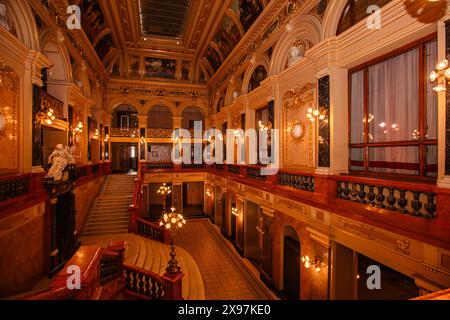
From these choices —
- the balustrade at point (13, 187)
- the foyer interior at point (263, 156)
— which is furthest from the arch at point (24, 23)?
the balustrade at point (13, 187)

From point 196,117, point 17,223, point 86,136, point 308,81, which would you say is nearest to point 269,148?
point 308,81

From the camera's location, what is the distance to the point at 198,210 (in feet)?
62.5

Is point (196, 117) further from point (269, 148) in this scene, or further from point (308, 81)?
point (308, 81)

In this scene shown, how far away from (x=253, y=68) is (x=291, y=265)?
27.2 feet

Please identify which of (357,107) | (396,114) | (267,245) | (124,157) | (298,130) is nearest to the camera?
(396,114)

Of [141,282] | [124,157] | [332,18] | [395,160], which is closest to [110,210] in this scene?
[141,282]

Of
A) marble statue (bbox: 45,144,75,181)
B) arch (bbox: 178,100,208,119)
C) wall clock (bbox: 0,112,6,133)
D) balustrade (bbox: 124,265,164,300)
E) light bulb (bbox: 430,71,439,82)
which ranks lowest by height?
balustrade (bbox: 124,265,164,300)

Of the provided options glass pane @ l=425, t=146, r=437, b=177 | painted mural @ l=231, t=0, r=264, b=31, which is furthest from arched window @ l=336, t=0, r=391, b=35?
painted mural @ l=231, t=0, r=264, b=31

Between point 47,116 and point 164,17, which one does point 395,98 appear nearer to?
point 47,116

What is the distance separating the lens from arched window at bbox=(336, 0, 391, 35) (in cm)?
509

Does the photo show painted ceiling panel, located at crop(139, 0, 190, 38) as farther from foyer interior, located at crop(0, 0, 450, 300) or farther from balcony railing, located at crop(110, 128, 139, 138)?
balcony railing, located at crop(110, 128, 139, 138)

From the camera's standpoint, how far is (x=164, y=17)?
39.1ft

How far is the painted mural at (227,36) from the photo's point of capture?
440 inches

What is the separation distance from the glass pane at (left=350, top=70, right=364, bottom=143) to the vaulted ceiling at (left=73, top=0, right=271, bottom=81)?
5.08 metres
